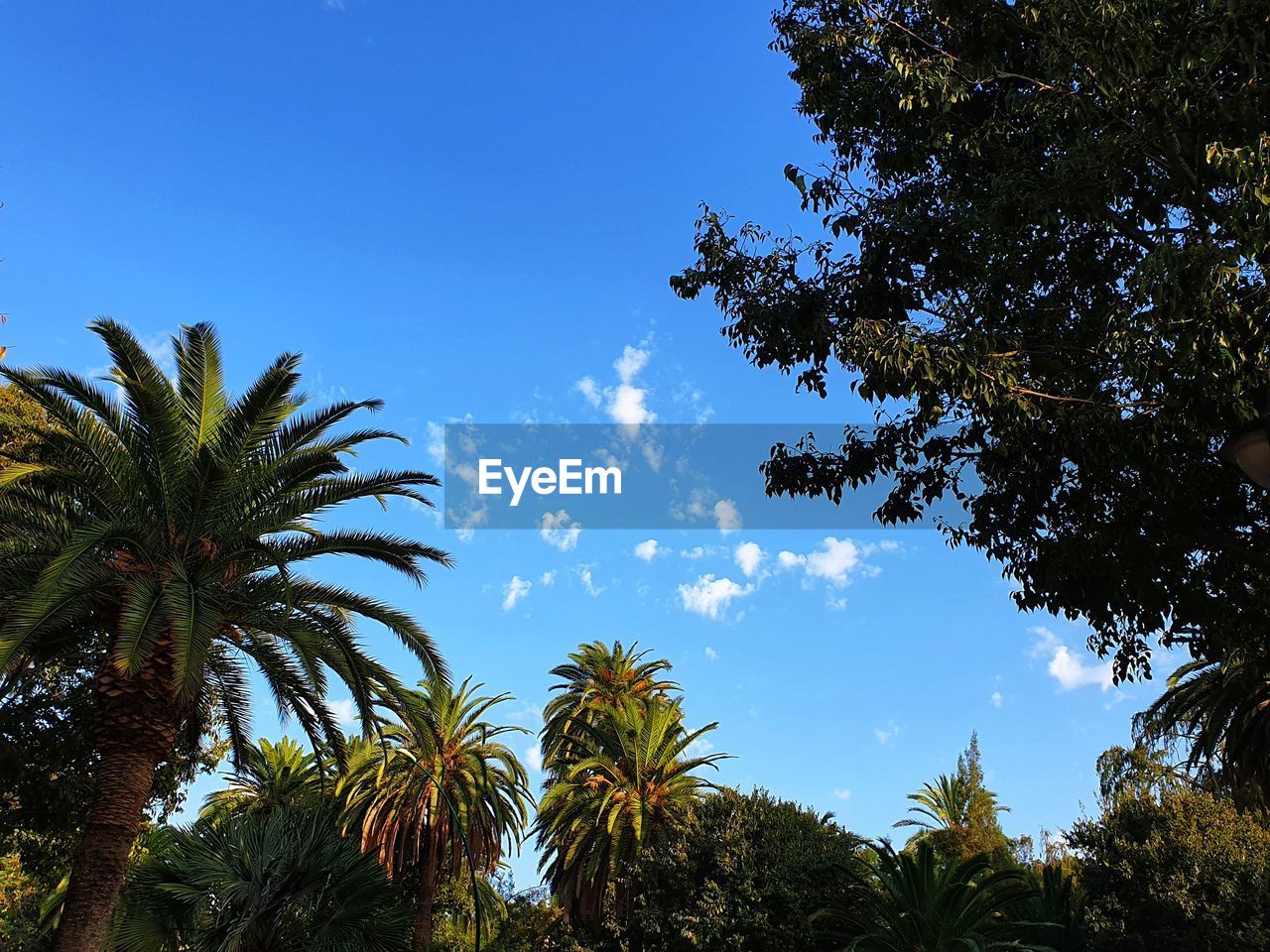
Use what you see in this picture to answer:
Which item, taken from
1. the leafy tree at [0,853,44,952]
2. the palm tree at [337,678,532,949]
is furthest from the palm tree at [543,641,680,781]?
the leafy tree at [0,853,44,952]

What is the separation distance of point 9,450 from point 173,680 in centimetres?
778

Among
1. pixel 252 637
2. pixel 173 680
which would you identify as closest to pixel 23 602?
pixel 173 680

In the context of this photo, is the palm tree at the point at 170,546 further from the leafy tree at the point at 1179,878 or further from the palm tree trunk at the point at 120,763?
the leafy tree at the point at 1179,878

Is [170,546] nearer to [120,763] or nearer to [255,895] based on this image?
[120,763]

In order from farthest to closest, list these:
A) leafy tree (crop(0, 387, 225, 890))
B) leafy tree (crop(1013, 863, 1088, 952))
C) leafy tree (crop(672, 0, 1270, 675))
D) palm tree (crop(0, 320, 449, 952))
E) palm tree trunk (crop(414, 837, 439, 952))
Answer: palm tree trunk (crop(414, 837, 439, 952)) < leafy tree (crop(1013, 863, 1088, 952)) < leafy tree (crop(0, 387, 225, 890)) < palm tree (crop(0, 320, 449, 952)) < leafy tree (crop(672, 0, 1270, 675))

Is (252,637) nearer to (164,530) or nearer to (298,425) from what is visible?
(164,530)

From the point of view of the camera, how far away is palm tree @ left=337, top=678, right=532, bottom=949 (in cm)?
3428

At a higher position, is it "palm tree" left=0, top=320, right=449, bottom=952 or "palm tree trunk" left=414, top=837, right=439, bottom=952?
"palm tree" left=0, top=320, right=449, bottom=952

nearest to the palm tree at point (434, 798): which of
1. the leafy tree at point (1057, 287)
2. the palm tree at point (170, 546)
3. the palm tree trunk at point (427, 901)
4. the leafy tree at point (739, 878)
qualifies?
the palm tree trunk at point (427, 901)

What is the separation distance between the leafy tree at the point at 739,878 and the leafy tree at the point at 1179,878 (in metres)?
8.58

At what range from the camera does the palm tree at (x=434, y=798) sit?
112ft

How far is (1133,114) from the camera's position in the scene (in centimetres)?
994

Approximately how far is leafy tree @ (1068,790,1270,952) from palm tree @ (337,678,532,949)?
19.9m

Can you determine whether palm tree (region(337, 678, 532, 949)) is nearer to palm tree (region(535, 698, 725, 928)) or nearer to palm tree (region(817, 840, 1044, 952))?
palm tree (region(535, 698, 725, 928))
